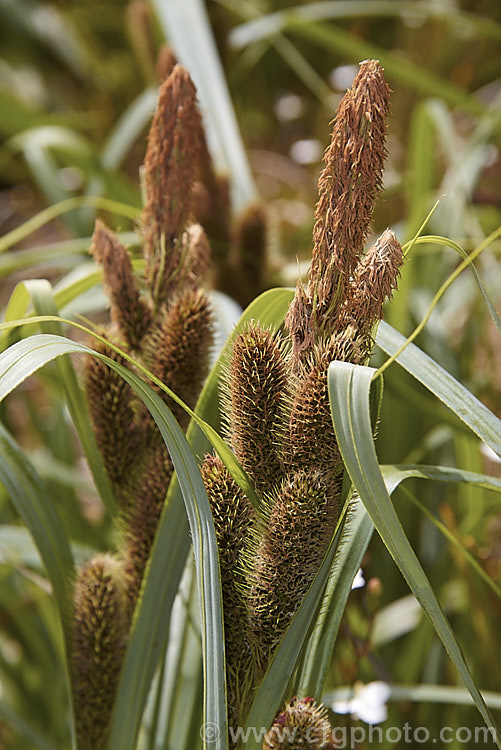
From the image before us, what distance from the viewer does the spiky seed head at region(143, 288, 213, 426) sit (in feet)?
1.73

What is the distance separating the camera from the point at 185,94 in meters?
0.53

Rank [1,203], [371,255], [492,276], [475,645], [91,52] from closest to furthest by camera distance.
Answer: [371,255], [475,645], [492,276], [91,52], [1,203]

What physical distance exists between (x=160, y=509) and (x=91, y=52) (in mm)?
2852

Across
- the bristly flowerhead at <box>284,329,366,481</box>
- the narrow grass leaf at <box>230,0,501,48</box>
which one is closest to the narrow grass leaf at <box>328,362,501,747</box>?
the bristly flowerhead at <box>284,329,366,481</box>

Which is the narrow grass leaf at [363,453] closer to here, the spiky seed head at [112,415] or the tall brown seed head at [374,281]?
the tall brown seed head at [374,281]

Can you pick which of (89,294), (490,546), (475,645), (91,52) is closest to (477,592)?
(475,645)

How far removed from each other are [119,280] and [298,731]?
340 millimetres

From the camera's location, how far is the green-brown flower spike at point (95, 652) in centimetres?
54

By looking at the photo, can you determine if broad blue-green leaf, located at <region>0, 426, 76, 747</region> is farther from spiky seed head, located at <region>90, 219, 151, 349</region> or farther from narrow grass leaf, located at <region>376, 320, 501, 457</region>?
narrow grass leaf, located at <region>376, 320, 501, 457</region>

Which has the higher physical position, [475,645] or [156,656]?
[475,645]

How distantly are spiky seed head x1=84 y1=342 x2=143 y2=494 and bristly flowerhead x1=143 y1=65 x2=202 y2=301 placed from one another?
75mm

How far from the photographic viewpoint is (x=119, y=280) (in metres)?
0.55

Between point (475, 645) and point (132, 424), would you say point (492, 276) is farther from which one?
point (132, 424)

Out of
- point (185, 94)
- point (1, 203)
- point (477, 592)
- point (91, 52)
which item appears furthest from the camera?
point (1, 203)
